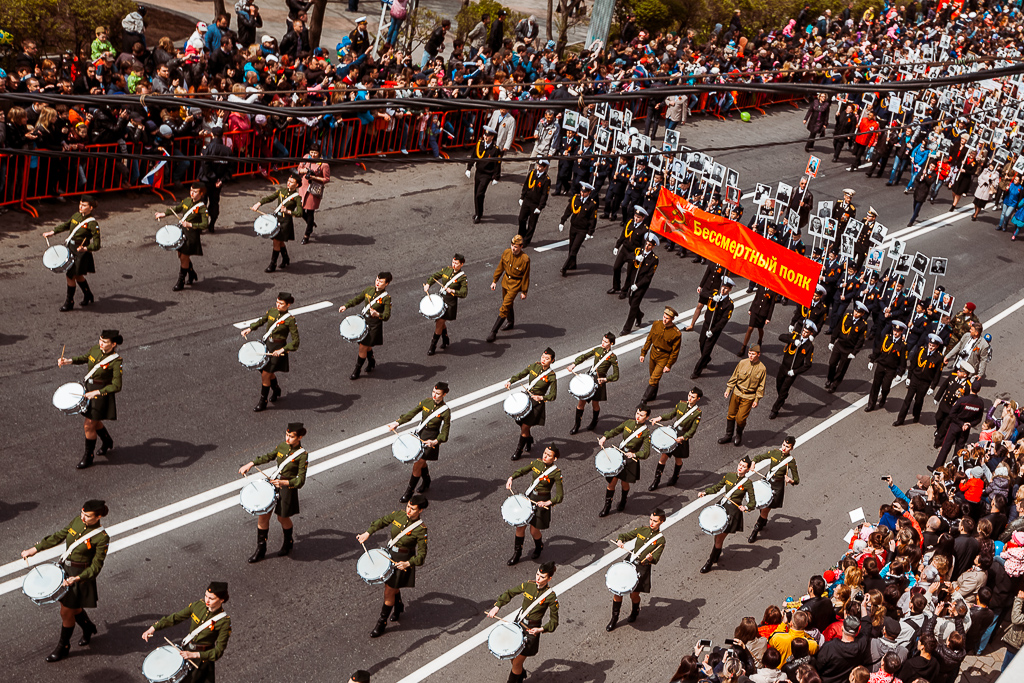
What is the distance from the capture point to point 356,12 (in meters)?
39.1

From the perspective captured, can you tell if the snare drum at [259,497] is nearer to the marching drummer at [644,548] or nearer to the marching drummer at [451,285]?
the marching drummer at [644,548]

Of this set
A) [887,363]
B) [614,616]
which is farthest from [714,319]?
[614,616]

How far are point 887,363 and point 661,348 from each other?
14.8ft

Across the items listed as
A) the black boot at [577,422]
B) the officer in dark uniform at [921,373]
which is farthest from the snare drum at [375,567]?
the officer in dark uniform at [921,373]

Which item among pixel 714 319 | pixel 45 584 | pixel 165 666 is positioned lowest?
pixel 165 666

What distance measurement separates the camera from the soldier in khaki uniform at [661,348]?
19.3 metres

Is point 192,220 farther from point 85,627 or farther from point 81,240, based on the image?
point 85,627

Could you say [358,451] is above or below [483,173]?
below

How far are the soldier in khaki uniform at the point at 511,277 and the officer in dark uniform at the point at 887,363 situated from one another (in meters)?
6.67

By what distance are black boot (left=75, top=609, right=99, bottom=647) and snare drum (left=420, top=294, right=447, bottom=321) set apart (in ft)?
25.8

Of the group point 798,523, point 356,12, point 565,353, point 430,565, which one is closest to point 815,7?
point 356,12

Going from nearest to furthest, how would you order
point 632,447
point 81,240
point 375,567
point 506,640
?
point 506,640 → point 375,567 → point 632,447 → point 81,240

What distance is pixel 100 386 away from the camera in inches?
602

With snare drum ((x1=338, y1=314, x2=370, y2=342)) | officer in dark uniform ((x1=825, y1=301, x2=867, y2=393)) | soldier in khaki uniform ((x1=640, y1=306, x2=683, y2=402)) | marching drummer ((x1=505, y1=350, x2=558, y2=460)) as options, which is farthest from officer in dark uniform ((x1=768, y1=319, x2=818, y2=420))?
snare drum ((x1=338, y1=314, x2=370, y2=342))
